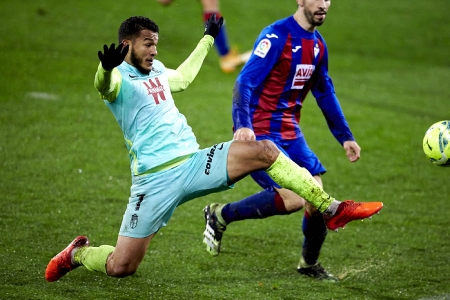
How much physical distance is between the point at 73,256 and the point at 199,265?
1.21m

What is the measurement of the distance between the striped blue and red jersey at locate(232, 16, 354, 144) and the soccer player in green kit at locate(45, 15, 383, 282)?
0.83 m

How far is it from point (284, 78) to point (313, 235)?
1309 millimetres

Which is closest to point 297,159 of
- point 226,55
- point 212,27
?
point 212,27

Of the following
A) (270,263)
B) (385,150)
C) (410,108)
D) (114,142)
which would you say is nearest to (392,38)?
(410,108)

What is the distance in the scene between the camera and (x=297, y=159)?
18.6 ft

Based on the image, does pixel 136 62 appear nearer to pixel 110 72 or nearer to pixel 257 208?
pixel 110 72

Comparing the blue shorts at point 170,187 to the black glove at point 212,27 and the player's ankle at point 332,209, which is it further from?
the black glove at point 212,27

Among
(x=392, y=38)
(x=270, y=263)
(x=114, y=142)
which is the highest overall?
(x=392, y=38)

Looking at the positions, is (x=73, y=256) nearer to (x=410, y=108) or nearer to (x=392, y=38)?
(x=410, y=108)

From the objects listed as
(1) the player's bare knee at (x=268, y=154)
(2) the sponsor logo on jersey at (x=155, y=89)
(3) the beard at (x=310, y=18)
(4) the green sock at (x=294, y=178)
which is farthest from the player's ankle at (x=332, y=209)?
(3) the beard at (x=310, y=18)

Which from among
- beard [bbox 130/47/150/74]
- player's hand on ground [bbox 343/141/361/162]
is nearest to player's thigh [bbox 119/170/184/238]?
beard [bbox 130/47/150/74]

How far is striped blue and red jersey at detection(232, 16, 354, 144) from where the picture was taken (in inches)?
219

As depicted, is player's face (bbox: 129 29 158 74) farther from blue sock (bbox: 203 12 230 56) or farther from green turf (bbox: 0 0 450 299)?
Answer: blue sock (bbox: 203 12 230 56)

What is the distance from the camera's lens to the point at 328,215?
4727mm
